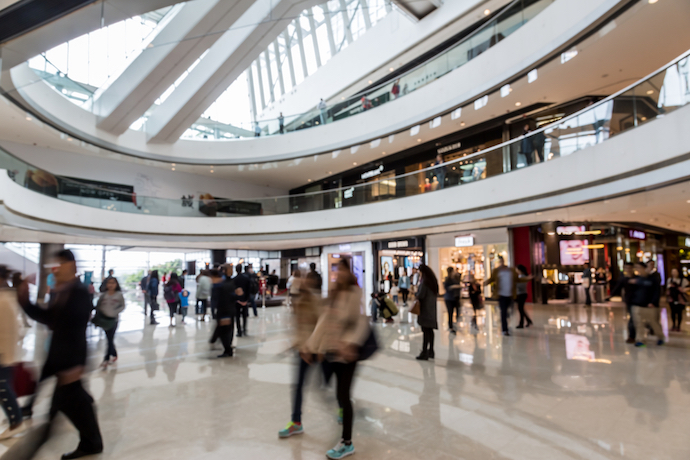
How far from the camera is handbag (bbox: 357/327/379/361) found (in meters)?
3.28

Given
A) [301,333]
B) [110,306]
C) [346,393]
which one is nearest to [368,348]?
[346,393]

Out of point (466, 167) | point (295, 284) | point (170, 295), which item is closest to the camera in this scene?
point (295, 284)

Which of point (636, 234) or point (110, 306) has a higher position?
point (636, 234)

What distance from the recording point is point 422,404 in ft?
14.1

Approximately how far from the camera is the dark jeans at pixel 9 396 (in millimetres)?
3317

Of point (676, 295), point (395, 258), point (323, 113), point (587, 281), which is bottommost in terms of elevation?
point (587, 281)

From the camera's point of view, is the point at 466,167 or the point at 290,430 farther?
the point at 466,167

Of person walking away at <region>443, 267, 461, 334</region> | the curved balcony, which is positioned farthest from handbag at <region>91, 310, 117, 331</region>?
the curved balcony

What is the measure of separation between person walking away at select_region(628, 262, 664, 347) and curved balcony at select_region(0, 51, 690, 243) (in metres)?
1.82

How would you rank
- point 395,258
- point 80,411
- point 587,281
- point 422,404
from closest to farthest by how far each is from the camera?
point 80,411 < point 422,404 < point 587,281 < point 395,258

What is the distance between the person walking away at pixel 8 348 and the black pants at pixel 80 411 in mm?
705

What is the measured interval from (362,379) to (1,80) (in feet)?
34.7

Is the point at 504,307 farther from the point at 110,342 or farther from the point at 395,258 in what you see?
the point at 395,258

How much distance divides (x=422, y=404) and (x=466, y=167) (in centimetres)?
998
